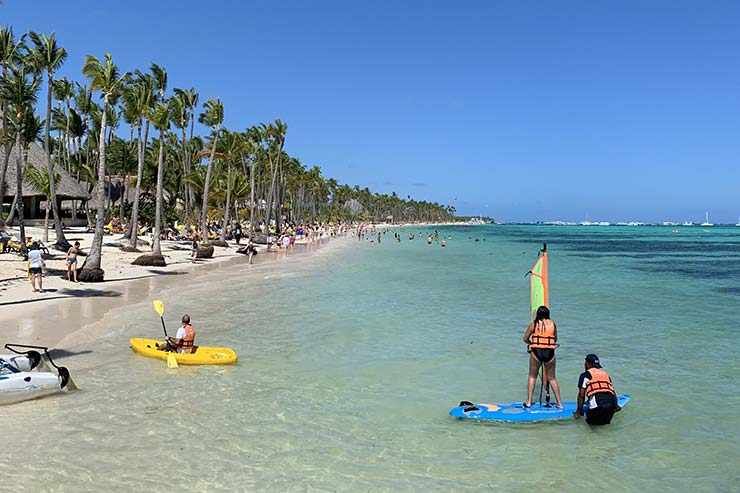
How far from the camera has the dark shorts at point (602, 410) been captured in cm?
893

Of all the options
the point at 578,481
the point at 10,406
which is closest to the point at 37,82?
the point at 10,406

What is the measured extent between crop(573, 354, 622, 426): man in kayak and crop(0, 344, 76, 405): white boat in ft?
29.9

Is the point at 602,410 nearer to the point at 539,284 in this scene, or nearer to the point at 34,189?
the point at 539,284

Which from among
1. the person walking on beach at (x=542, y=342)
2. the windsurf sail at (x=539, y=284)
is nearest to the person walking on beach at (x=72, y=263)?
the windsurf sail at (x=539, y=284)

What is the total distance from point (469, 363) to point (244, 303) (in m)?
11.4

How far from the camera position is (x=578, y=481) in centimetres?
739

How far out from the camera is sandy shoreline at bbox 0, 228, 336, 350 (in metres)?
14.8

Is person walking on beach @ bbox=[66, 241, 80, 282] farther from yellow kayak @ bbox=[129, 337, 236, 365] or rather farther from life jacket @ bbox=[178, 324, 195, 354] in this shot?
life jacket @ bbox=[178, 324, 195, 354]

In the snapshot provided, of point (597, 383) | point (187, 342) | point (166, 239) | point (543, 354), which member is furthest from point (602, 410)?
point (166, 239)

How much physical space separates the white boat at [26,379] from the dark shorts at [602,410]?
9.23 meters

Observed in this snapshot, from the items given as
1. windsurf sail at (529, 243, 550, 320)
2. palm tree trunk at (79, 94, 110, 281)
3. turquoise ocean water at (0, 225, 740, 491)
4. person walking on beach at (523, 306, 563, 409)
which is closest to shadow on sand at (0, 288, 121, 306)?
palm tree trunk at (79, 94, 110, 281)

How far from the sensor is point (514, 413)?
9.34 m

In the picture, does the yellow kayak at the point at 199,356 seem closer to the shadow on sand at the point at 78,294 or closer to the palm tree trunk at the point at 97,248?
the shadow on sand at the point at 78,294

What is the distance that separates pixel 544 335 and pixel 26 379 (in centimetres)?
897
